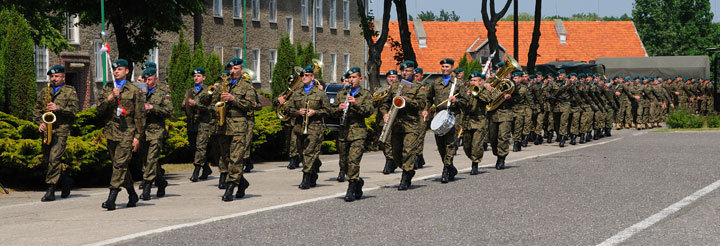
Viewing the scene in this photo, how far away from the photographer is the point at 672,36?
91.4 m

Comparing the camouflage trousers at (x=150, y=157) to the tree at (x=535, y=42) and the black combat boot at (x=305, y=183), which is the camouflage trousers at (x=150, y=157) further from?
the tree at (x=535, y=42)

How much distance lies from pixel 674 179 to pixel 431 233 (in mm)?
6506

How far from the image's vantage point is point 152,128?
12.9 m

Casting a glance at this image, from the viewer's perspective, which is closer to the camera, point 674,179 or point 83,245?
point 83,245

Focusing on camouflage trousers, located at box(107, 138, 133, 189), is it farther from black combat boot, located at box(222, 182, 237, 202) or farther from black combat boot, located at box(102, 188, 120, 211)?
black combat boot, located at box(222, 182, 237, 202)

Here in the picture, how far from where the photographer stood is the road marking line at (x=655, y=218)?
9.19 m

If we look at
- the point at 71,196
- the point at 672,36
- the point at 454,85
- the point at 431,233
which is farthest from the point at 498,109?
the point at 672,36

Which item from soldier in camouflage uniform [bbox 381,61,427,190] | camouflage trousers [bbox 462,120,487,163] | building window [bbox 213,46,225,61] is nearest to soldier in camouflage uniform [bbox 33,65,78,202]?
soldier in camouflage uniform [bbox 381,61,427,190]

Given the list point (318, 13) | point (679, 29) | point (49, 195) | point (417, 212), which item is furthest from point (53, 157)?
point (679, 29)

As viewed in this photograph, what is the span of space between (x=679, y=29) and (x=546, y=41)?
546 inches

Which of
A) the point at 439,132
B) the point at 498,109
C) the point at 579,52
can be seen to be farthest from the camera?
the point at 579,52

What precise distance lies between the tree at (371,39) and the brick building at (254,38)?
23.9ft

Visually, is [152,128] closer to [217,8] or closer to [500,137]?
[500,137]

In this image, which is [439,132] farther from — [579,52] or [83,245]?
[579,52]
